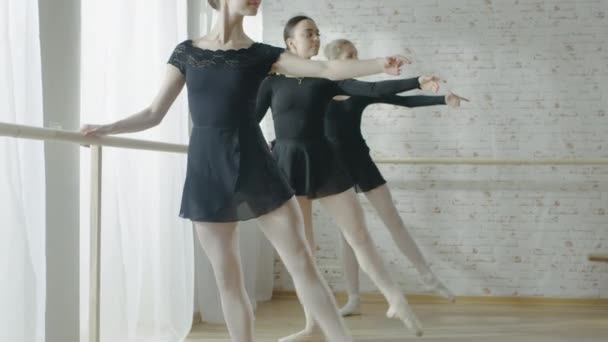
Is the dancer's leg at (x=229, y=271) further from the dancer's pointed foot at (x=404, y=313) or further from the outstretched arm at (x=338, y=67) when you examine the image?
the dancer's pointed foot at (x=404, y=313)

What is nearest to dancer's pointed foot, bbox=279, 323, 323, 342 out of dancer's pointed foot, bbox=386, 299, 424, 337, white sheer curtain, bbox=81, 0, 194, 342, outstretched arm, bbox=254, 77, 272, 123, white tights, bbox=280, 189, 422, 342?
white tights, bbox=280, 189, 422, 342

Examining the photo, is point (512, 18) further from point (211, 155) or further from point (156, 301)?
point (211, 155)

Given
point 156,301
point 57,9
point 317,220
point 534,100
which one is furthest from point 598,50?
point 57,9

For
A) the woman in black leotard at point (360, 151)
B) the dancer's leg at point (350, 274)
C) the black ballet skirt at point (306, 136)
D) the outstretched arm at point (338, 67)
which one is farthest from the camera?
the dancer's leg at point (350, 274)

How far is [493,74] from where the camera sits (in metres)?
4.39

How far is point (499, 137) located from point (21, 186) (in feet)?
10.2

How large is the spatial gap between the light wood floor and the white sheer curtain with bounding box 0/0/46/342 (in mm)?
1362

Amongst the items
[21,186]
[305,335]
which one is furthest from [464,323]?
[21,186]

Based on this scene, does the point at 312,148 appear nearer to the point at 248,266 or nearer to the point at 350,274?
the point at 350,274

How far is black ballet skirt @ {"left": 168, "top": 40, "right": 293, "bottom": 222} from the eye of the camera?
1.93 metres

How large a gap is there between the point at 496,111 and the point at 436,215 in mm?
705

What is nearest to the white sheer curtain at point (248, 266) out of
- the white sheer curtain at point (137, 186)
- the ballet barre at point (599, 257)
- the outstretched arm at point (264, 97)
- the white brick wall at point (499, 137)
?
the white sheer curtain at point (137, 186)

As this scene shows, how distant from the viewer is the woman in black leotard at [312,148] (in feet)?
8.93

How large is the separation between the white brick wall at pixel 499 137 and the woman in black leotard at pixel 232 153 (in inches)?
99.9
